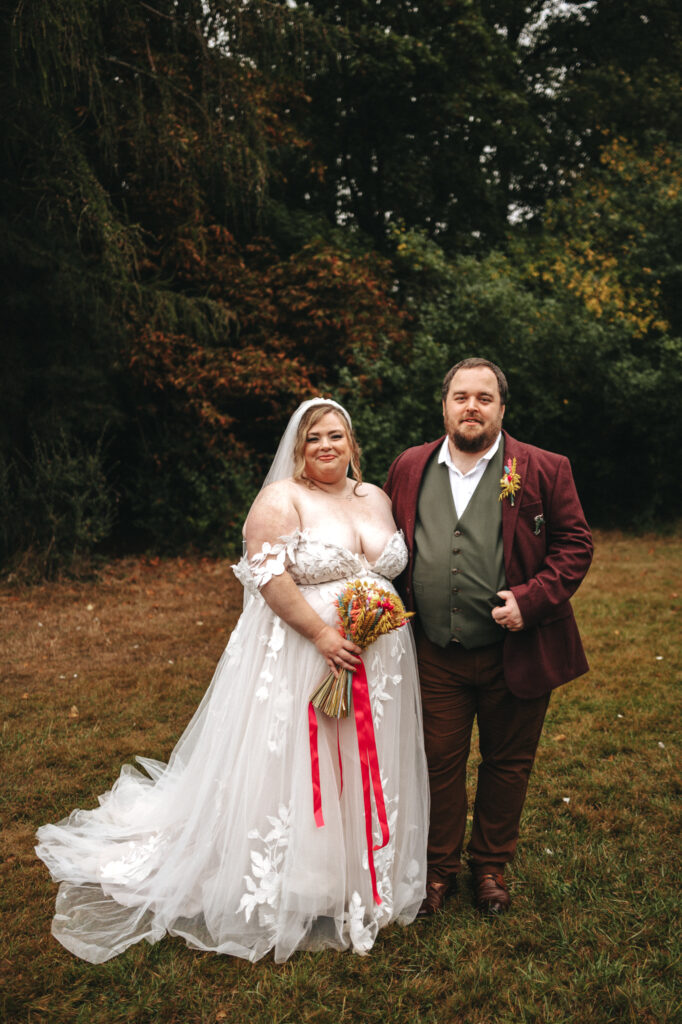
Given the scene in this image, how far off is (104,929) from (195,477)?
345 inches

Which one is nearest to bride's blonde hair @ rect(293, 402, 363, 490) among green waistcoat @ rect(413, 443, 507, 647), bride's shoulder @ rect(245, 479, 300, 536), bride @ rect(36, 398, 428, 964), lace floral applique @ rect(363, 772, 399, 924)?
bride @ rect(36, 398, 428, 964)

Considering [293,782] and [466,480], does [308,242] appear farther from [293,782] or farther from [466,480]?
[293,782]

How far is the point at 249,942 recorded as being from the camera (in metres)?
3.07

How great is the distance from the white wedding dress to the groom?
0.44 ft

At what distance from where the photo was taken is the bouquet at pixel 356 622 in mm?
2992

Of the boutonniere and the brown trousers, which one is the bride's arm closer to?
the brown trousers

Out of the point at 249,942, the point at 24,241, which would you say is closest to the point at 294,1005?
the point at 249,942

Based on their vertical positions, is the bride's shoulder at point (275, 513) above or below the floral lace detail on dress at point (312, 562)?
above

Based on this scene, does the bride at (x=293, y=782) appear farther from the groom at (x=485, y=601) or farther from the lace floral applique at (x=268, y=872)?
the groom at (x=485, y=601)

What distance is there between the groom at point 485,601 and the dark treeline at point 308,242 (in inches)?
226

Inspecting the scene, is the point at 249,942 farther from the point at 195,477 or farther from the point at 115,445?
the point at 115,445

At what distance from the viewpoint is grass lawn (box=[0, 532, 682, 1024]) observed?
279 centimetres

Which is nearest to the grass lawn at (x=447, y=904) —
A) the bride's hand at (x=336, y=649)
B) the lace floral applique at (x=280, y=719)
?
the lace floral applique at (x=280, y=719)

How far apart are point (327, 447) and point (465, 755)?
61.2 inches
